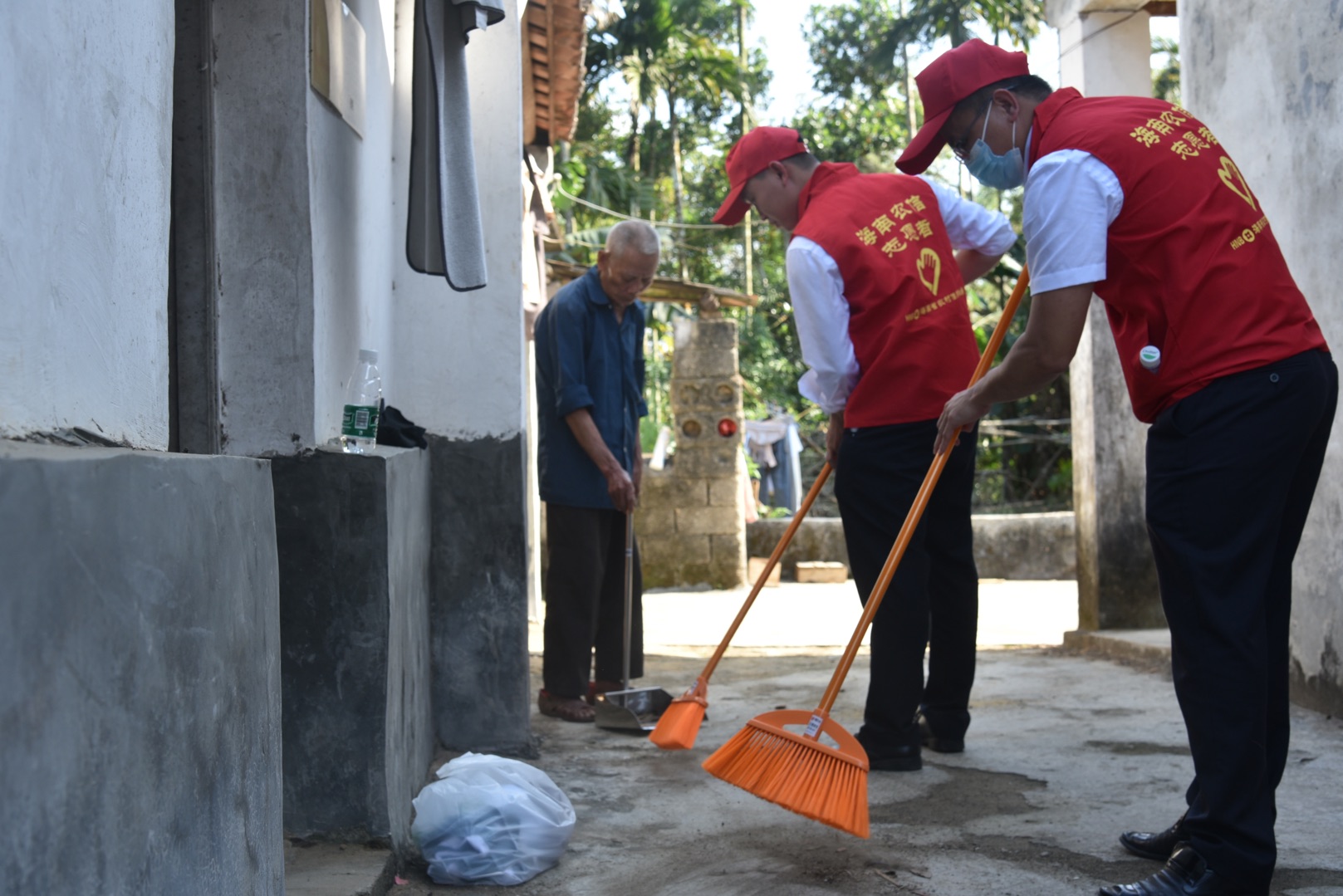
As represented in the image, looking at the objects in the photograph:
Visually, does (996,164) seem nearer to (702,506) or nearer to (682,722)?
(682,722)

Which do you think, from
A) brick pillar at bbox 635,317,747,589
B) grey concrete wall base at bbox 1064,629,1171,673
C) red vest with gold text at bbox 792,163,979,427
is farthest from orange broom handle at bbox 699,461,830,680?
brick pillar at bbox 635,317,747,589

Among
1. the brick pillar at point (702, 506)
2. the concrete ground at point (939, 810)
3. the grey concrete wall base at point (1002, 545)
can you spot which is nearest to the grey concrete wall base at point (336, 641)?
the concrete ground at point (939, 810)

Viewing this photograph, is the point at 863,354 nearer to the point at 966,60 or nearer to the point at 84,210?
the point at 966,60

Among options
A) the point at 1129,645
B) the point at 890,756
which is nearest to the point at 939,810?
the point at 890,756

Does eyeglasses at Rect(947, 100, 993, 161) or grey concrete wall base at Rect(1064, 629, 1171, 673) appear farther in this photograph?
grey concrete wall base at Rect(1064, 629, 1171, 673)

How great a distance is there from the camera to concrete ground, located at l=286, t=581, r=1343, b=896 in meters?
2.63

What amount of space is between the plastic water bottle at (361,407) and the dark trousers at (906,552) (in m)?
1.38

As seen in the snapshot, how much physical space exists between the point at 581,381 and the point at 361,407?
177cm

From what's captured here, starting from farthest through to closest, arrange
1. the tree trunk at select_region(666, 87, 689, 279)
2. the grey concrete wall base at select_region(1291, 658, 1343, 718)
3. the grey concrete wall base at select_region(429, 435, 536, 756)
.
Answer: the tree trunk at select_region(666, 87, 689, 279) < the grey concrete wall base at select_region(1291, 658, 1343, 718) < the grey concrete wall base at select_region(429, 435, 536, 756)

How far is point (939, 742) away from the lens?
3891mm

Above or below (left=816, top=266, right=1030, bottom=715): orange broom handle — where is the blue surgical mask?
above

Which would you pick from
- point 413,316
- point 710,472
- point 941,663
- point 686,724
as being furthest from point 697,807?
point 710,472

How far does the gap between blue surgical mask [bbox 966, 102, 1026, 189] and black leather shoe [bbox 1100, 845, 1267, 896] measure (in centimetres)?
141

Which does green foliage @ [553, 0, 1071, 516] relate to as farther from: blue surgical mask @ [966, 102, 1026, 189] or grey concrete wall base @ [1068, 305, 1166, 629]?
blue surgical mask @ [966, 102, 1026, 189]
